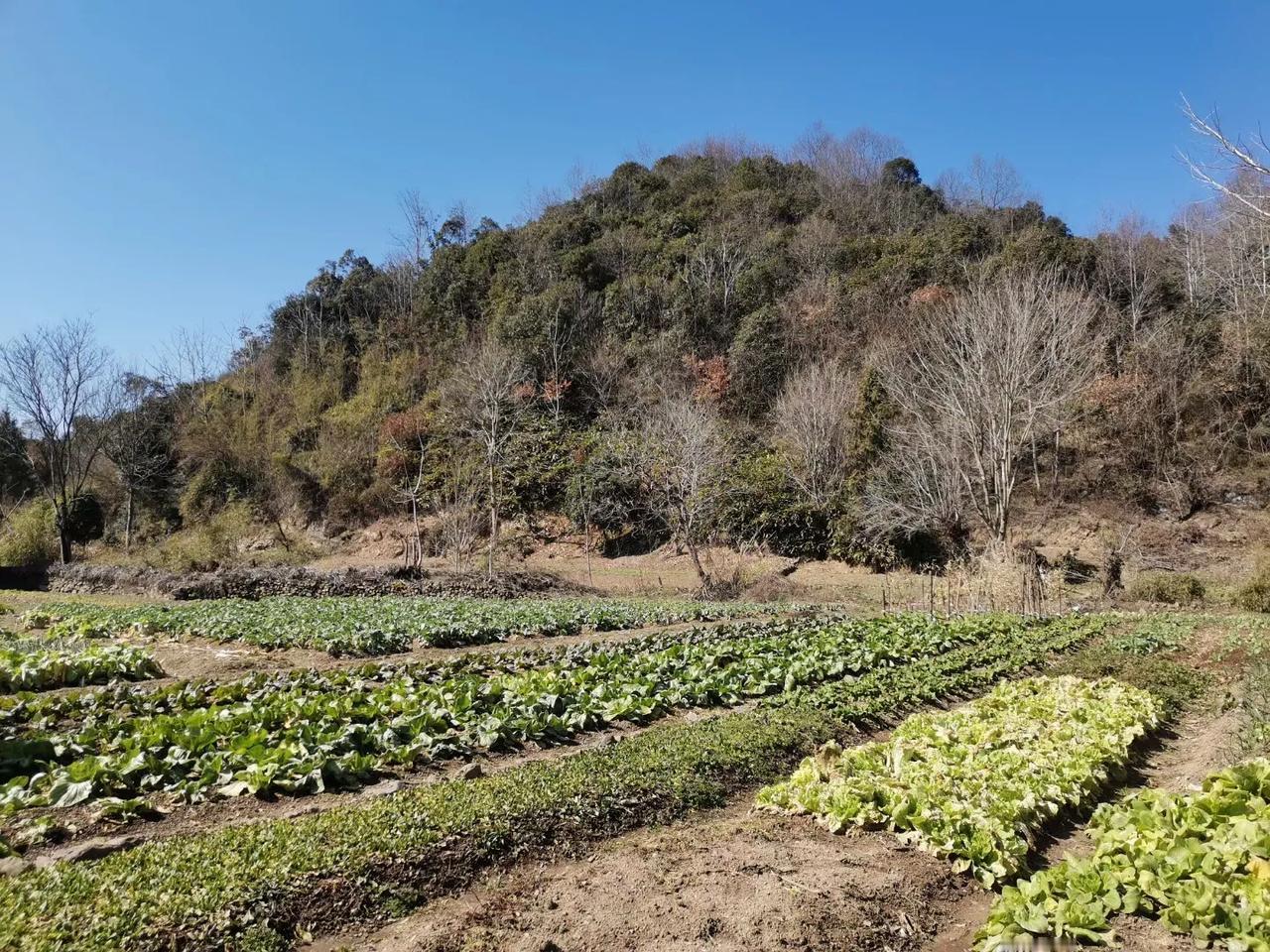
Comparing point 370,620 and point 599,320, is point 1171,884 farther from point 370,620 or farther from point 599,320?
point 599,320

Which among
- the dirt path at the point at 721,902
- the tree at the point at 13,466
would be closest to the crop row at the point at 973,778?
the dirt path at the point at 721,902

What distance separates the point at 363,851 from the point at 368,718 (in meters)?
3.32

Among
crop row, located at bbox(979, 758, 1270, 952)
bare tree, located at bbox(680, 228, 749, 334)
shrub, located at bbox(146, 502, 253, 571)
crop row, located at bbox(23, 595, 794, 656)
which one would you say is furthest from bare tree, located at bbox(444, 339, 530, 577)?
crop row, located at bbox(979, 758, 1270, 952)

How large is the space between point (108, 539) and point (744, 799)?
5053 cm

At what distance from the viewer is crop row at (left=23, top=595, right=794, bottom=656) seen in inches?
564

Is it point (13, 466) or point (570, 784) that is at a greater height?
point (13, 466)

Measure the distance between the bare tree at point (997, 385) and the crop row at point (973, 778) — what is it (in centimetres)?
1807

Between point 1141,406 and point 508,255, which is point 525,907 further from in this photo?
point 508,255

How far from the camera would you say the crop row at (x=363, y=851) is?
3.76 meters

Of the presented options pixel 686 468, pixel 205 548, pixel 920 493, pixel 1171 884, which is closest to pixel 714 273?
pixel 686 468

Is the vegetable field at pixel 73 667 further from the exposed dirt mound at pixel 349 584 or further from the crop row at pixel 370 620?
the exposed dirt mound at pixel 349 584

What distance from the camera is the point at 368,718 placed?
25.2 feet

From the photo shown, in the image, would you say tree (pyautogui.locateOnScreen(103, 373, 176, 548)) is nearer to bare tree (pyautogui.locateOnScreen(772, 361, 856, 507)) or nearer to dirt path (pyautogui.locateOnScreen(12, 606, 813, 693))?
dirt path (pyautogui.locateOnScreen(12, 606, 813, 693))

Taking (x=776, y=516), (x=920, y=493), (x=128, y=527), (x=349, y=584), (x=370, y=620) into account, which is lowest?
(x=349, y=584)
